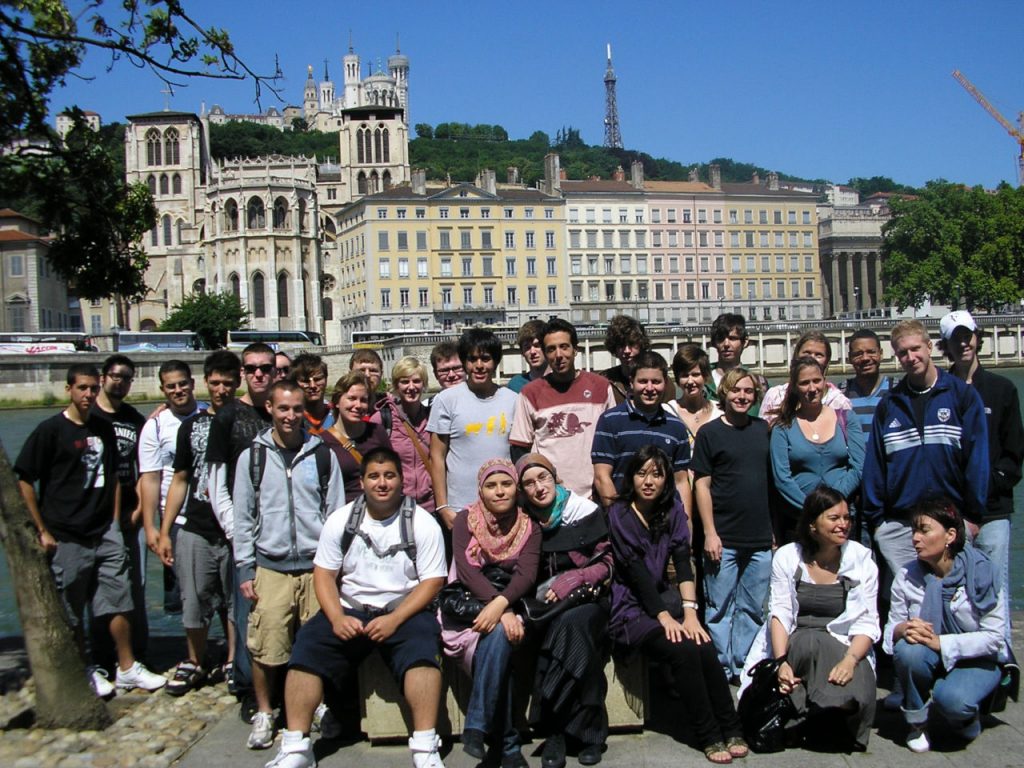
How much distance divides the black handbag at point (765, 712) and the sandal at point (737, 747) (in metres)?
0.06

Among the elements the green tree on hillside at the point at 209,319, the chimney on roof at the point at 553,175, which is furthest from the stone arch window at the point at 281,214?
the chimney on roof at the point at 553,175

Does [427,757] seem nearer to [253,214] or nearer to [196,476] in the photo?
[196,476]

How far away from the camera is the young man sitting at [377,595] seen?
4.57 metres

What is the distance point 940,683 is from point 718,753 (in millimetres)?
1096

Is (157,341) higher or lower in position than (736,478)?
higher

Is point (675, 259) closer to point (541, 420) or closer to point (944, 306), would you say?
point (944, 306)

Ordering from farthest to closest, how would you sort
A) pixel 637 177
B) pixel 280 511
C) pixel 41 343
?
pixel 637 177
pixel 41 343
pixel 280 511

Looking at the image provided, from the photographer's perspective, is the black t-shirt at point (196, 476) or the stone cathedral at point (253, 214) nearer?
the black t-shirt at point (196, 476)

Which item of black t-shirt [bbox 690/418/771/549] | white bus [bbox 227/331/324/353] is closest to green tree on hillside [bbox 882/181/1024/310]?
white bus [bbox 227/331/324/353]

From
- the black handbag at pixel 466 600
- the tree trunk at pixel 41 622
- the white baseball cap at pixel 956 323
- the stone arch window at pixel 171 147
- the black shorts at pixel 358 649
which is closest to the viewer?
the black shorts at pixel 358 649

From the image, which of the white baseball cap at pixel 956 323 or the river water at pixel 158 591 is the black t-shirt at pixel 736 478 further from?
the river water at pixel 158 591

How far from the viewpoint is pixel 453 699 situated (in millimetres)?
4883

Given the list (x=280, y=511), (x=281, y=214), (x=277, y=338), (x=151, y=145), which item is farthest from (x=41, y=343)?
(x=280, y=511)

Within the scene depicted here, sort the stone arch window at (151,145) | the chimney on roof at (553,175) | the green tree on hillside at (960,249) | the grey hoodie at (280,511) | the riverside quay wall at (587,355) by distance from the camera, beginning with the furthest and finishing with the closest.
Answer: the stone arch window at (151,145) → the chimney on roof at (553,175) → the green tree on hillside at (960,249) → the riverside quay wall at (587,355) → the grey hoodie at (280,511)
